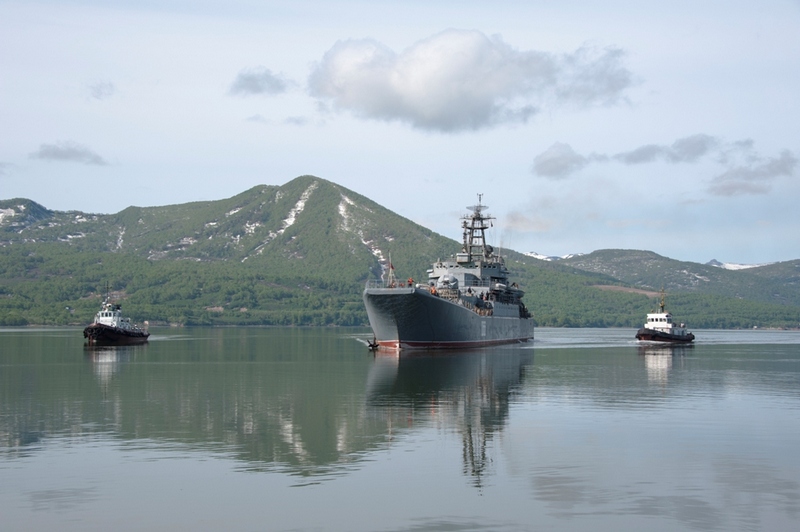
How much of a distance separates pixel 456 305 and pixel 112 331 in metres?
48.9

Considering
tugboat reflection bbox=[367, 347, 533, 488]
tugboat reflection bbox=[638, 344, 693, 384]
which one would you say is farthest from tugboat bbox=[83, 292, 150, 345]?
tugboat reflection bbox=[638, 344, 693, 384]

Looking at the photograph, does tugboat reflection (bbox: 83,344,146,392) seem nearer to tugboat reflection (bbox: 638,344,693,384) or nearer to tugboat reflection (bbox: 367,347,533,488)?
tugboat reflection (bbox: 367,347,533,488)

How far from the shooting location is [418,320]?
91625mm

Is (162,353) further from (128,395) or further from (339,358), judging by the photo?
(128,395)

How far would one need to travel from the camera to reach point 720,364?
3332 inches

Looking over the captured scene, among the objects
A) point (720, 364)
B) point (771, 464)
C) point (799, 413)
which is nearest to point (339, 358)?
point (720, 364)

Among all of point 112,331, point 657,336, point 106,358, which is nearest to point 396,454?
point 106,358

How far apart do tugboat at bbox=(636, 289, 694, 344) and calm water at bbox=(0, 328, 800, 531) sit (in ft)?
218

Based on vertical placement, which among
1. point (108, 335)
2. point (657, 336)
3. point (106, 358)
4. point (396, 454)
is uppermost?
point (108, 335)

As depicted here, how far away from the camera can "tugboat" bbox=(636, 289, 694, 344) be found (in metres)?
127

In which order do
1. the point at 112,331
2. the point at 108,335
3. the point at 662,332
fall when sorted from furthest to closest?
1. the point at 662,332
2. the point at 112,331
3. the point at 108,335

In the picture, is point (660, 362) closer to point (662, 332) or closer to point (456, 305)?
point (456, 305)

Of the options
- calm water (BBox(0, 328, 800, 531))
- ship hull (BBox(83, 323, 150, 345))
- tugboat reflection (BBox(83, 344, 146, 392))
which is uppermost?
ship hull (BBox(83, 323, 150, 345))

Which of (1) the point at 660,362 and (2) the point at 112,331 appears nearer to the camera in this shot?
(1) the point at 660,362
